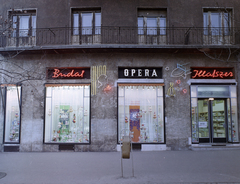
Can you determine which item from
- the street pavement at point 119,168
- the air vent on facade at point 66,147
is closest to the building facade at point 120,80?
the air vent on facade at point 66,147

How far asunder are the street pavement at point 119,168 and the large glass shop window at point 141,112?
1358mm

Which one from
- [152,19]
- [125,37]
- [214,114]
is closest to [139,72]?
[125,37]

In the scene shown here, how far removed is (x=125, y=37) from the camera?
508 inches

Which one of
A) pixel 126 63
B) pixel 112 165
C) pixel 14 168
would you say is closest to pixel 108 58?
pixel 126 63

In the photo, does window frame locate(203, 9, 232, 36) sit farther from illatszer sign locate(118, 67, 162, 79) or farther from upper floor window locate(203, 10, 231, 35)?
illatszer sign locate(118, 67, 162, 79)

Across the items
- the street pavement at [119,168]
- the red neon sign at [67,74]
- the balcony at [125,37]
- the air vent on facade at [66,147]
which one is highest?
the balcony at [125,37]

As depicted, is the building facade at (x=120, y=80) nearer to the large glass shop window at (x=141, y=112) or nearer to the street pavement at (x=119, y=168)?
the large glass shop window at (x=141, y=112)

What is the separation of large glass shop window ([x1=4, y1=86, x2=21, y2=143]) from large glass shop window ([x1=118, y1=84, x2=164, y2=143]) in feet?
19.4

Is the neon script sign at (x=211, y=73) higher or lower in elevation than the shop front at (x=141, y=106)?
higher

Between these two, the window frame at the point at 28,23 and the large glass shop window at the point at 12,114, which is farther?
the window frame at the point at 28,23

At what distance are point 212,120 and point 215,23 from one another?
5.76 metres

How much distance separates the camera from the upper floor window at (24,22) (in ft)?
43.8

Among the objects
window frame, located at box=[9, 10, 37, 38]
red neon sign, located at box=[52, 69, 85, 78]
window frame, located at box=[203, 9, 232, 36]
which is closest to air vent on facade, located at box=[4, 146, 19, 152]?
red neon sign, located at box=[52, 69, 85, 78]

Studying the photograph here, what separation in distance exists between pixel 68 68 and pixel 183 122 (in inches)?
287
